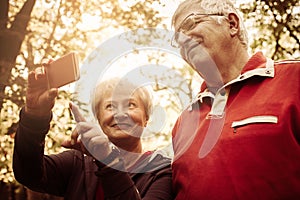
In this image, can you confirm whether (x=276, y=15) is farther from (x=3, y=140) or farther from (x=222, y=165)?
(x=222, y=165)

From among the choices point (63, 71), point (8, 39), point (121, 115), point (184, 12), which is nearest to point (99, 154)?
point (63, 71)

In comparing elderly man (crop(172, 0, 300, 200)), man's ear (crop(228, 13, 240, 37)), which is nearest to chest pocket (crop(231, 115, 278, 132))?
elderly man (crop(172, 0, 300, 200))

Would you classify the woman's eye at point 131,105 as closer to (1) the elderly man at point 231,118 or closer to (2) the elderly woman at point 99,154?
(2) the elderly woman at point 99,154

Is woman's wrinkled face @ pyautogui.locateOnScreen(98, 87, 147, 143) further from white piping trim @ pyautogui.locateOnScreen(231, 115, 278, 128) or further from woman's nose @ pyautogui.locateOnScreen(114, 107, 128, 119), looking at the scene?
white piping trim @ pyautogui.locateOnScreen(231, 115, 278, 128)

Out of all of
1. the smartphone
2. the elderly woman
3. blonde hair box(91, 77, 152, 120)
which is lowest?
the elderly woman

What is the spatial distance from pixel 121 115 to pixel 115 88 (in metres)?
0.20

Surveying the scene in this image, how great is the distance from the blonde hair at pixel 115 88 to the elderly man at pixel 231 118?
0.28m

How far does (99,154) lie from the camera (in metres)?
2.01

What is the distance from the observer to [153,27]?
413 inches

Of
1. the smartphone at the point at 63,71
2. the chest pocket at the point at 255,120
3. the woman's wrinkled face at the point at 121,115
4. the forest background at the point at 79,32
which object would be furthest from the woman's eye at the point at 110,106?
the forest background at the point at 79,32

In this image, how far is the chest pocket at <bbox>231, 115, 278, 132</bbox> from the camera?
82.5 inches

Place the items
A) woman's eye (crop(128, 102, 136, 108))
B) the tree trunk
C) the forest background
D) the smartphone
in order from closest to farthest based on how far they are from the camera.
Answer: the smartphone → woman's eye (crop(128, 102, 136, 108)) → the tree trunk → the forest background

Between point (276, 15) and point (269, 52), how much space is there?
1558mm

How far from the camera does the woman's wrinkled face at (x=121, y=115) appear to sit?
2.63 metres
